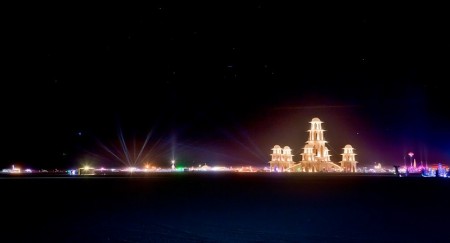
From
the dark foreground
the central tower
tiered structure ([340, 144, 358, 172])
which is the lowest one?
the dark foreground

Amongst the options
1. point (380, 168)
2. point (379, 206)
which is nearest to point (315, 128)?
point (380, 168)

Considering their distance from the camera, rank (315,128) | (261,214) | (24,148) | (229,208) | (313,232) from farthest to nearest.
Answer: (24,148) → (315,128) → (229,208) → (261,214) → (313,232)

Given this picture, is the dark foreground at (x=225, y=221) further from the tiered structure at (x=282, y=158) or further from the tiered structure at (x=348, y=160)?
the tiered structure at (x=282, y=158)

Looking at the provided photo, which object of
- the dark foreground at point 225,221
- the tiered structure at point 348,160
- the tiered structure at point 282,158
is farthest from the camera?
the tiered structure at point 282,158

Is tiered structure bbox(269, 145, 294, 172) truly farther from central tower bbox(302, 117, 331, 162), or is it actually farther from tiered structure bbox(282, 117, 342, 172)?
central tower bbox(302, 117, 331, 162)

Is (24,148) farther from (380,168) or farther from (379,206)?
(379,206)

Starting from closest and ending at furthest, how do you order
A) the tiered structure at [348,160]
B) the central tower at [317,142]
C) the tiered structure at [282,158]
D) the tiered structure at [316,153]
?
the tiered structure at [316,153] < the central tower at [317,142] < the tiered structure at [348,160] < the tiered structure at [282,158]

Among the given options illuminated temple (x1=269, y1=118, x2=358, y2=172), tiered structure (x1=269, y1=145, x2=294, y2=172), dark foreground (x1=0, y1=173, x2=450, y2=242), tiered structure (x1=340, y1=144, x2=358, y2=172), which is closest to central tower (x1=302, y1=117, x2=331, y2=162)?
illuminated temple (x1=269, y1=118, x2=358, y2=172)

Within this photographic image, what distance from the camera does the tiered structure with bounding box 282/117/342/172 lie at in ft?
418

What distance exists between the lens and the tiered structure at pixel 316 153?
12749 centimetres

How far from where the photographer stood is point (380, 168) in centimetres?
15338

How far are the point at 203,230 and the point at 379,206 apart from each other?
11.5 m

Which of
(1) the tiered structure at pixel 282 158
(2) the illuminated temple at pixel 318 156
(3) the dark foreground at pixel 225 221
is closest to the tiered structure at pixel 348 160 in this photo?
(2) the illuminated temple at pixel 318 156

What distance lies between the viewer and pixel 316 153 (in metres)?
128
